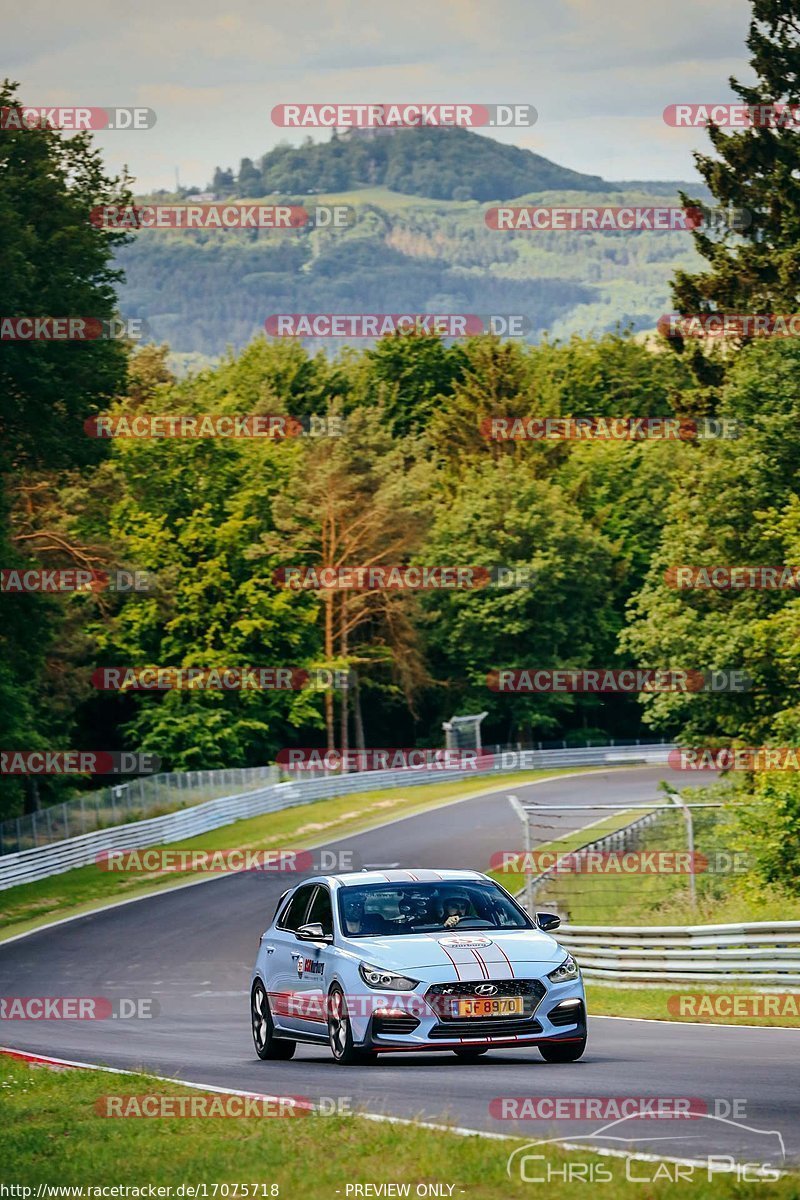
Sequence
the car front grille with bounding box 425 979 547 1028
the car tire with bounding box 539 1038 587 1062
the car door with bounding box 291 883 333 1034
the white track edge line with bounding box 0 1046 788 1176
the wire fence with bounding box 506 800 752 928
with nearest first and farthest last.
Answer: the white track edge line with bounding box 0 1046 788 1176
the car front grille with bounding box 425 979 547 1028
the car tire with bounding box 539 1038 587 1062
the car door with bounding box 291 883 333 1034
the wire fence with bounding box 506 800 752 928

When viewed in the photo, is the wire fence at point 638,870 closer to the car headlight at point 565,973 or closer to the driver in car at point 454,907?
the driver in car at point 454,907

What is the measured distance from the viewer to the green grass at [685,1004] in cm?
1870

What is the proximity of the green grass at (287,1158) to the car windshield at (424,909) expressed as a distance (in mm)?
3503

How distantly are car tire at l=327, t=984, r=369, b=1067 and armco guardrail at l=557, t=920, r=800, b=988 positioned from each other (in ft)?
23.6

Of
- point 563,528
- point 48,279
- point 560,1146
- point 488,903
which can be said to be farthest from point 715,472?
point 563,528

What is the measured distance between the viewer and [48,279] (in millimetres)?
41594

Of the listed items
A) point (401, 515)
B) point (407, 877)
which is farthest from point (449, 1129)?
point (401, 515)

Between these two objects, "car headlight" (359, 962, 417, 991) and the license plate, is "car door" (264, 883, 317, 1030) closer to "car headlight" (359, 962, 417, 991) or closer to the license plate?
"car headlight" (359, 962, 417, 991)

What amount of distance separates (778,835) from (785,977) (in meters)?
8.94

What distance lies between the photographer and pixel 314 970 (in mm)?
14727

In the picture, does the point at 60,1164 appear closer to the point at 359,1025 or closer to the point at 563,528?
the point at 359,1025

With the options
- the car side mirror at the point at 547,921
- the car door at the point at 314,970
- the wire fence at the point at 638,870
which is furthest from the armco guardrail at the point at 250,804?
the car side mirror at the point at 547,921

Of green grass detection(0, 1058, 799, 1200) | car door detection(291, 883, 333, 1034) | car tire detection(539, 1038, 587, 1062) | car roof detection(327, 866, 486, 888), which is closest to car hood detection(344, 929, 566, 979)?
car door detection(291, 883, 333, 1034)

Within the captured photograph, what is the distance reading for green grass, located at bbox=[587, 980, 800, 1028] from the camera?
18.7 meters
